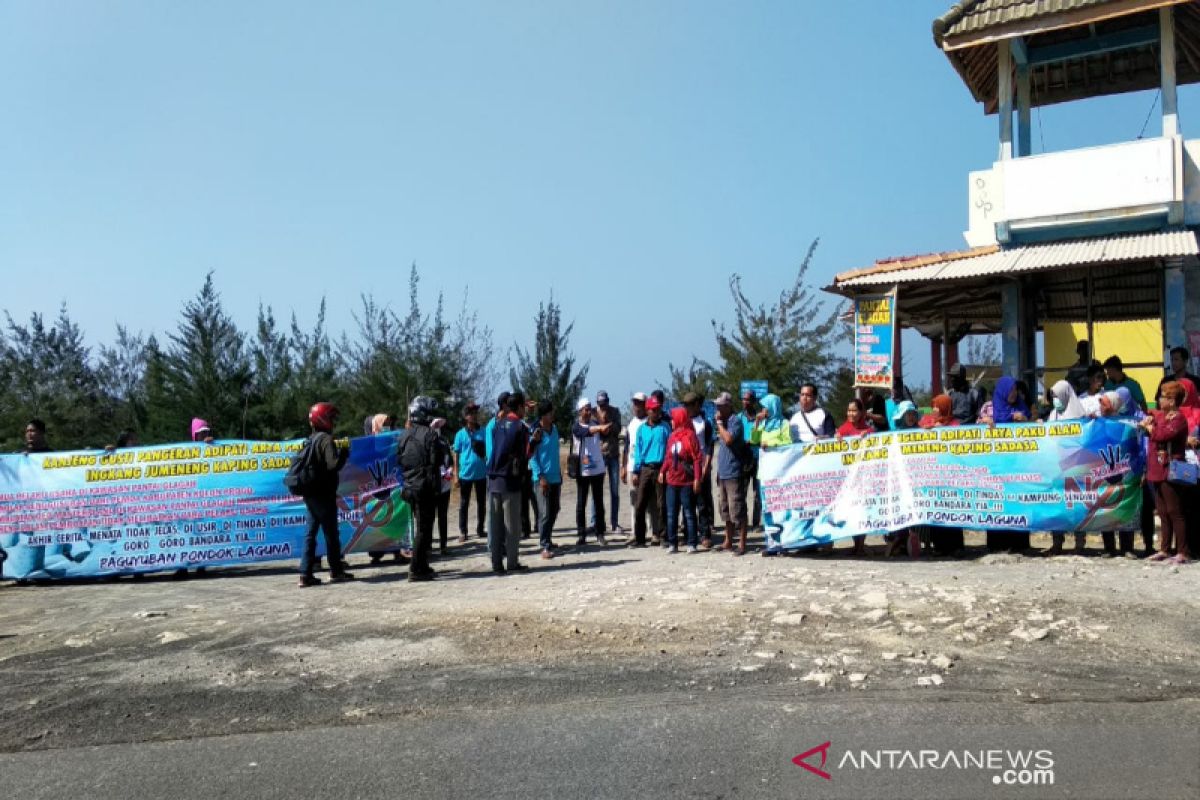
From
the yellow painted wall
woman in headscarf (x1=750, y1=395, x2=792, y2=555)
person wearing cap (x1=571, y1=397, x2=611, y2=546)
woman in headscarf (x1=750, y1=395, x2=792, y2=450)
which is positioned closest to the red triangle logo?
woman in headscarf (x1=750, y1=395, x2=792, y2=555)

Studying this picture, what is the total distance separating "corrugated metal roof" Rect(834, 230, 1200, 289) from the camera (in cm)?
1250

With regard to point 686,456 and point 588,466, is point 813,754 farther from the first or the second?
point 588,466

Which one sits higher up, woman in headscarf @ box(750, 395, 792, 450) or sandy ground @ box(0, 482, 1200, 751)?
woman in headscarf @ box(750, 395, 792, 450)

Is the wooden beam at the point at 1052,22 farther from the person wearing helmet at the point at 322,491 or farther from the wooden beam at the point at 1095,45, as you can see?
the person wearing helmet at the point at 322,491

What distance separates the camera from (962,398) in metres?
11.4

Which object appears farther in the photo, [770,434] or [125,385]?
[125,385]

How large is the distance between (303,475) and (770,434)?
5079 mm

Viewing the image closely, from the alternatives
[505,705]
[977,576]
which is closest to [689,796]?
[505,705]

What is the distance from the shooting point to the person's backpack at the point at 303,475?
9219mm

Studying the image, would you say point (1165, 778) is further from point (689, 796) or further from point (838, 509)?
point (838, 509)

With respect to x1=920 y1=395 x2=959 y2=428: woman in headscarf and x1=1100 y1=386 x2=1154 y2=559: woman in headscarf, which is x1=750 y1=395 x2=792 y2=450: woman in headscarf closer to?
x1=920 y1=395 x2=959 y2=428: woman in headscarf

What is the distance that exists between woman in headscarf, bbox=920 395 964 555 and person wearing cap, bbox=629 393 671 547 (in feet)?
9.94

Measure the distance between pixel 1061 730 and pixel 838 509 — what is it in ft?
17.7

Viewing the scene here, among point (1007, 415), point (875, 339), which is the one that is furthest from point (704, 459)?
point (875, 339)
